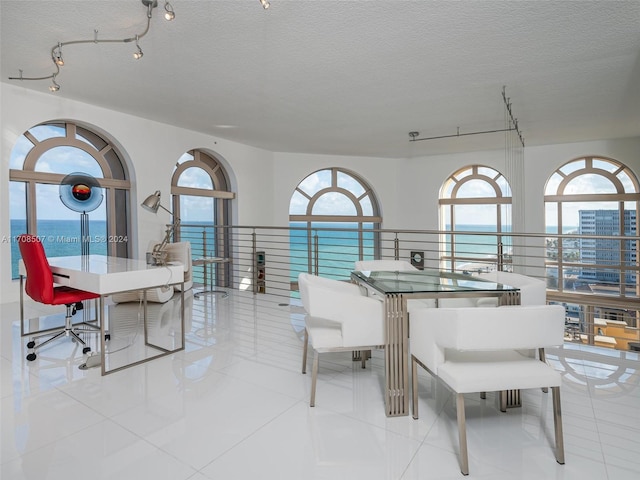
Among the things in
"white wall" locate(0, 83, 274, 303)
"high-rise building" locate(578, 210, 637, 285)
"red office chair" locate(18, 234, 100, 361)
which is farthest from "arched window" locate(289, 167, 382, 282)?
"red office chair" locate(18, 234, 100, 361)

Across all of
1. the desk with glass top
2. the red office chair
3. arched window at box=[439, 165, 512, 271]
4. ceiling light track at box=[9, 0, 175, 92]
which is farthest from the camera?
arched window at box=[439, 165, 512, 271]

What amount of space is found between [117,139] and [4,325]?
2.71 m

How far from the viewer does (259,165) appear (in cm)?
766

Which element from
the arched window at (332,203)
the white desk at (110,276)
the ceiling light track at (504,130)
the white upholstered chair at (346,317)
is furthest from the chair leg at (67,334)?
the arched window at (332,203)

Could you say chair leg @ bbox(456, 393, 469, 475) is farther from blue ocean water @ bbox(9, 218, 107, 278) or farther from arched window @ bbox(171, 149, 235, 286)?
arched window @ bbox(171, 149, 235, 286)

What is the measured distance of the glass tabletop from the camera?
2.03 metres

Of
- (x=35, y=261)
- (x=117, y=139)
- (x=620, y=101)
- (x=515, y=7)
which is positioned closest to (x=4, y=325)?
(x=35, y=261)

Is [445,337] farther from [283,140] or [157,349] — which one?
[283,140]

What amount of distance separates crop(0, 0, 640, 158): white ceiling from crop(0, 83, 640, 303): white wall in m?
0.28

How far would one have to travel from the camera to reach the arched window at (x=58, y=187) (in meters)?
4.39

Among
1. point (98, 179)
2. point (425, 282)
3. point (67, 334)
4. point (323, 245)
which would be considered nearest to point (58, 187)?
point (98, 179)

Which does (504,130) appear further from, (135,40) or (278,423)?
(278,423)

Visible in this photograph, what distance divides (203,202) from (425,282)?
5.27 metres

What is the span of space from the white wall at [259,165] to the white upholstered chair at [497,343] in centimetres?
476
